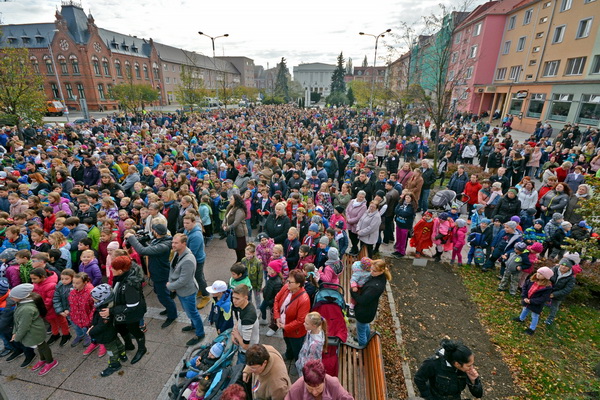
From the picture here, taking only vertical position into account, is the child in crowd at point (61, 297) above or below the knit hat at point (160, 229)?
below

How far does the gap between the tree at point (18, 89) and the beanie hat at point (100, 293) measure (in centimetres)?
1781

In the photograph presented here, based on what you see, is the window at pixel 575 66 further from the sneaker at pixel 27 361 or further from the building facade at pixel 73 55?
the building facade at pixel 73 55

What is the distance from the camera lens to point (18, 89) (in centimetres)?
1577

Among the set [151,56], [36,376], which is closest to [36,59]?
[151,56]

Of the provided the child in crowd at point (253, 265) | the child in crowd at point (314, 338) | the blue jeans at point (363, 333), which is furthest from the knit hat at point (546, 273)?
the child in crowd at point (253, 265)

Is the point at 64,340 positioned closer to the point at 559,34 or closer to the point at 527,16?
the point at 559,34

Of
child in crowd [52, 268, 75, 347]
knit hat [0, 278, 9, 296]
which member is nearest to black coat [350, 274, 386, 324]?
child in crowd [52, 268, 75, 347]

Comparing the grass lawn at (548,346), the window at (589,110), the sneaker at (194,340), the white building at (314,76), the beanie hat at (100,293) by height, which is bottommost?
the grass lawn at (548,346)

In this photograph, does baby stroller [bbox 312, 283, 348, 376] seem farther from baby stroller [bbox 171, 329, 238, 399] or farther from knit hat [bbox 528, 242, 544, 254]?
knit hat [bbox 528, 242, 544, 254]

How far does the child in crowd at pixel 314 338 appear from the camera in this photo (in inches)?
140

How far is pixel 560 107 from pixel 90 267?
34362 millimetres

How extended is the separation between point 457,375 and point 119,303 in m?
4.55

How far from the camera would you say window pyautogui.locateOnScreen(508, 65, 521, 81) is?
104 feet

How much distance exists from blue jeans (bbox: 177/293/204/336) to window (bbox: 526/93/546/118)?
34.4 metres
